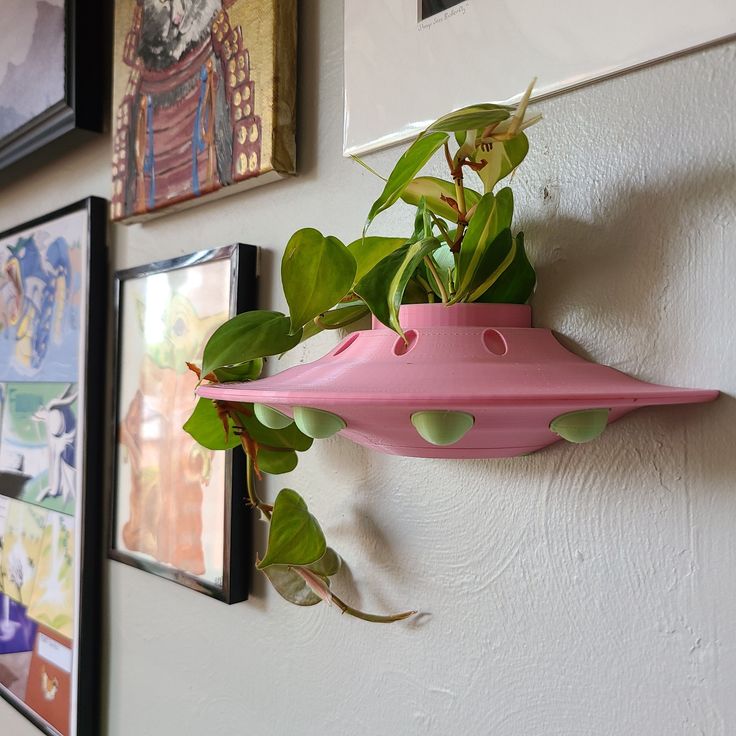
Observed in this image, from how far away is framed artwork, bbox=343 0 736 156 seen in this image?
0.40 metres

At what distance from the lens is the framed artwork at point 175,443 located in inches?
26.6

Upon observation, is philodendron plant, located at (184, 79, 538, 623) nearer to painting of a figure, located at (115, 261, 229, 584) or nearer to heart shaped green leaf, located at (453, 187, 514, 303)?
heart shaped green leaf, located at (453, 187, 514, 303)

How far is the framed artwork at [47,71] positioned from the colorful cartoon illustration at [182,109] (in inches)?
3.6

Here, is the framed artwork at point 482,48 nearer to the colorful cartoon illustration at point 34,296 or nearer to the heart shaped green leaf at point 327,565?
the heart shaped green leaf at point 327,565

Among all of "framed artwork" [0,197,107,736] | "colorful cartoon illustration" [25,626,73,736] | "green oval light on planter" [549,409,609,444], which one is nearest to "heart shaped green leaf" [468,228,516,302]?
"green oval light on planter" [549,409,609,444]

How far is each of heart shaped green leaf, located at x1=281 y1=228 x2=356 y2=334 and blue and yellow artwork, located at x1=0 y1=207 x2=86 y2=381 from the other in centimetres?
59

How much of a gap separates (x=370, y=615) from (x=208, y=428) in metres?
0.20

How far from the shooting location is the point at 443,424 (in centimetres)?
33

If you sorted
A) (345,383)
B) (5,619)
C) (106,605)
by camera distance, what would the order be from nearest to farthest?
1. (345,383)
2. (106,605)
3. (5,619)

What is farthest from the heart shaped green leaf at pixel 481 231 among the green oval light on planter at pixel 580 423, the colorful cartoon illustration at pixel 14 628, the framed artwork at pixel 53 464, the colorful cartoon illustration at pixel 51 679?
the colorful cartoon illustration at pixel 14 628

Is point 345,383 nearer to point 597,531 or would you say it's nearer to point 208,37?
point 597,531

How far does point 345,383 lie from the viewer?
363mm

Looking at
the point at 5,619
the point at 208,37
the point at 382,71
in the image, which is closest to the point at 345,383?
the point at 382,71

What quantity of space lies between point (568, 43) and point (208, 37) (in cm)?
41
